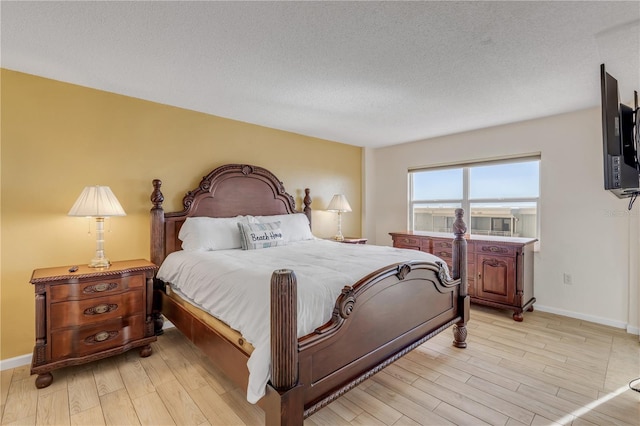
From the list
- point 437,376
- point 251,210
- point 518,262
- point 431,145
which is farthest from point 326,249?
point 431,145

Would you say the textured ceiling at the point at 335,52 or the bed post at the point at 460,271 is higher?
the textured ceiling at the point at 335,52

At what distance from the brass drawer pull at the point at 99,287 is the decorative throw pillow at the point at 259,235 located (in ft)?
3.65

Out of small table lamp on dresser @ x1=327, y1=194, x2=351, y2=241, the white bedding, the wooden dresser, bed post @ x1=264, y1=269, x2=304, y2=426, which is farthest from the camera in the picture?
small table lamp on dresser @ x1=327, y1=194, x2=351, y2=241

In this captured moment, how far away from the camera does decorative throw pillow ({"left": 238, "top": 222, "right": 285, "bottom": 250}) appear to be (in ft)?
9.87

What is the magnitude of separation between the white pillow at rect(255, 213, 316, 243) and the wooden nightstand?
1394 millimetres

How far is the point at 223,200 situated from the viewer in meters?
3.41

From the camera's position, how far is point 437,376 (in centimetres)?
219

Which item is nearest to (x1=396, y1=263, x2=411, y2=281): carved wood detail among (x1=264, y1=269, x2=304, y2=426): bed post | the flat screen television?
(x1=264, y1=269, x2=304, y2=426): bed post

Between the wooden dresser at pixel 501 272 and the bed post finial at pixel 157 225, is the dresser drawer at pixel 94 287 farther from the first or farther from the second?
the wooden dresser at pixel 501 272

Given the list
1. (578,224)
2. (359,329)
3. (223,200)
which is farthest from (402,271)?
(578,224)

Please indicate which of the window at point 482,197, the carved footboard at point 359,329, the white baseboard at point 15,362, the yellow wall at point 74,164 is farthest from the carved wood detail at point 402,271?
the white baseboard at point 15,362

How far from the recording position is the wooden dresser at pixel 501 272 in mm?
3213

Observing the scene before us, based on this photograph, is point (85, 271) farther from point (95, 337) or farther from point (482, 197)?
point (482, 197)

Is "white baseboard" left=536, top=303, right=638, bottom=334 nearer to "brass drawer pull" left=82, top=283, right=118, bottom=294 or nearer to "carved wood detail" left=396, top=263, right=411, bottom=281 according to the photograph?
"carved wood detail" left=396, top=263, right=411, bottom=281
